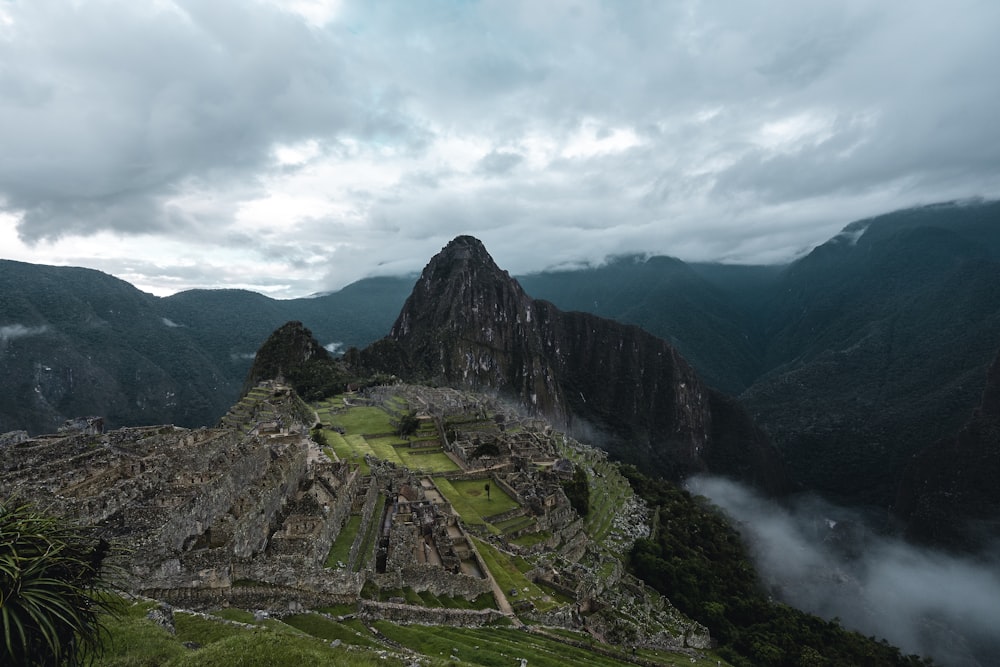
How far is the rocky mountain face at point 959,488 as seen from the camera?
103188 mm

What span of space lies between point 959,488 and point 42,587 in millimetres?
152631

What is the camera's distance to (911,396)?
168 metres

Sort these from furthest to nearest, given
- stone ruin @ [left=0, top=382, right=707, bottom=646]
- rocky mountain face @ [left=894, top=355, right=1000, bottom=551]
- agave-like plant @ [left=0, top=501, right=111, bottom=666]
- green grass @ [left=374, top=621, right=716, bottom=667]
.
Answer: rocky mountain face @ [left=894, top=355, right=1000, bottom=551], green grass @ [left=374, top=621, right=716, bottom=667], stone ruin @ [left=0, top=382, right=707, bottom=646], agave-like plant @ [left=0, top=501, right=111, bottom=666]

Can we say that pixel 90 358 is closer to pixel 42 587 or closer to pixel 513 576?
pixel 513 576

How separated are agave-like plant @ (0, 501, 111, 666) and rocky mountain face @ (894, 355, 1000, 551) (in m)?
138

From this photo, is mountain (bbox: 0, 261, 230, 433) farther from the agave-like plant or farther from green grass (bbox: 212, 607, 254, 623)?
the agave-like plant

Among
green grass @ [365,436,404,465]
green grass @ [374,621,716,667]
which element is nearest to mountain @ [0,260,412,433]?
green grass @ [365,436,404,465]

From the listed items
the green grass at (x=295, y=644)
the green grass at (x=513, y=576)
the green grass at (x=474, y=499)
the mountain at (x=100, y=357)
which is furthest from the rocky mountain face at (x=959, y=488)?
the mountain at (x=100, y=357)

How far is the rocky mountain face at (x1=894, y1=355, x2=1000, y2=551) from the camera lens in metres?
103

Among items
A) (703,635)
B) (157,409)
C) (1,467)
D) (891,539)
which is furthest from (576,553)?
(157,409)

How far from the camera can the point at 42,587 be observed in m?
6.97

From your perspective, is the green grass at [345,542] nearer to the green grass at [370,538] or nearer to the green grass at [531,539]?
the green grass at [370,538]

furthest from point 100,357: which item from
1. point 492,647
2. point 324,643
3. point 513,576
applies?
point 324,643

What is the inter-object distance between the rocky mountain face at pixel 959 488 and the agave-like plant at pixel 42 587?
138481mm
